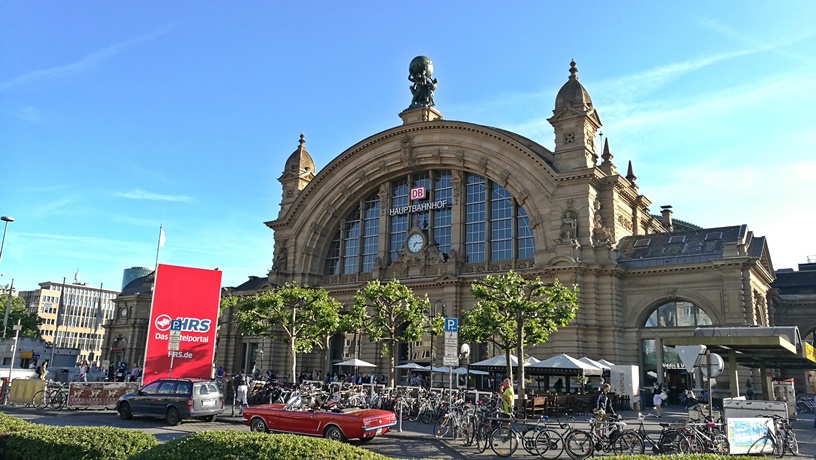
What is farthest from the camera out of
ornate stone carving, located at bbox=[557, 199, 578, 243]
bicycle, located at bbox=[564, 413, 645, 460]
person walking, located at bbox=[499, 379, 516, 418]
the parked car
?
ornate stone carving, located at bbox=[557, 199, 578, 243]

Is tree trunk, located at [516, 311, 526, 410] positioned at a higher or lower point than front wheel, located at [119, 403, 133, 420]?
higher

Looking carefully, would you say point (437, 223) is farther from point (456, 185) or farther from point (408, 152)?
point (408, 152)

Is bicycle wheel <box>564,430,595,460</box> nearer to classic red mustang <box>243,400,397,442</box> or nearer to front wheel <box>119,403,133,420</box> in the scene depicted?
classic red mustang <box>243,400,397,442</box>

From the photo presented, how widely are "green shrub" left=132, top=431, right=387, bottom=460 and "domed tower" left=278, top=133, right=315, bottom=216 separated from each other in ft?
165

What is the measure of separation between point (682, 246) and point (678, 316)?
506cm

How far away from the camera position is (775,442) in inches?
719

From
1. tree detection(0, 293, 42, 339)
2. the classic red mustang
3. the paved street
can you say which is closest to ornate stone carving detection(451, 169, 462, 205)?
the paved street

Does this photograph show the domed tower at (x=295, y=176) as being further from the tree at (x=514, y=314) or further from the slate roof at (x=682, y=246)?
the tree at (x=514, y=314)

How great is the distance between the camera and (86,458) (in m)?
11.8

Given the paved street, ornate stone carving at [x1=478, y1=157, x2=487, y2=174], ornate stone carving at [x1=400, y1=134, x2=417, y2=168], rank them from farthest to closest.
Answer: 1. ornate stone carving at [x1=400, y1=134, x2=417, y2=168]
2. ornate stone carving at [x1=478, y1=157, x2=487, y2=174]
3. the paved street

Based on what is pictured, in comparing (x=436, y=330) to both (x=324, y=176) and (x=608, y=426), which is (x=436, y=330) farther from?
(x=324, y=176)

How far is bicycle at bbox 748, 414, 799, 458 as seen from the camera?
59.4 ft

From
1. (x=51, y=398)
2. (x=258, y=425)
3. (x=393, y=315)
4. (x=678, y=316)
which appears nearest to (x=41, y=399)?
(x=51, y=398)

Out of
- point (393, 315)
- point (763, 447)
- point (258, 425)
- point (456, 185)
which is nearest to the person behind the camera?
point (763, 447)
